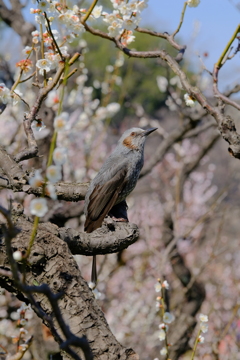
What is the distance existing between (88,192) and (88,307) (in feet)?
3.27

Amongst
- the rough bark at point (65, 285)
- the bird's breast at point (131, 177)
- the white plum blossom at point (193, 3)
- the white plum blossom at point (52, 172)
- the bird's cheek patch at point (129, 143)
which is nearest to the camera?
the white plum blossom at point (52, 172)

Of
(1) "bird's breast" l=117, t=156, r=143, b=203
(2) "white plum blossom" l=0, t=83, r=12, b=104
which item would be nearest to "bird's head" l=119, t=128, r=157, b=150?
(1) "bird's breast" l=117, t=156, r=143, b=203

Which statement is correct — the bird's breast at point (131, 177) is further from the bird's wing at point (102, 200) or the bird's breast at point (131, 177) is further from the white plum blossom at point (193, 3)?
the white plum blossom at point (193, 3)

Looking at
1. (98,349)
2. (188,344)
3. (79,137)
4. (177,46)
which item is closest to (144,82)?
(79,137)

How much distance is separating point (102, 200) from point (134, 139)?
77 centimetres

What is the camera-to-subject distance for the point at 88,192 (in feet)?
9.07

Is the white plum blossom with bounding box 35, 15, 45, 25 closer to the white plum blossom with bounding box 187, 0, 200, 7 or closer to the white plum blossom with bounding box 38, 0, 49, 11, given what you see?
the white plum blossom with bounding box 38, 0, 49, 11

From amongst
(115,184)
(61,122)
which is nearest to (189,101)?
(115,184)

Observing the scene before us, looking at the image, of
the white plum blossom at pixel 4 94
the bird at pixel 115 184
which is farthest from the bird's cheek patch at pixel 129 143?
the white plum blossom at pixel 4 94

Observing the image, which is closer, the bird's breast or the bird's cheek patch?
the bird's breast

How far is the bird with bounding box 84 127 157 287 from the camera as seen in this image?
2.90 m

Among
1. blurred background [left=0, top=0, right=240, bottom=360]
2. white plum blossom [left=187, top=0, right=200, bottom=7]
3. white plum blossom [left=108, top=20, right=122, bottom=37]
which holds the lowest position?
blurred background [left=0, top=0, right=240, bottom=360]

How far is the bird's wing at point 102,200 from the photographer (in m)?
2.89

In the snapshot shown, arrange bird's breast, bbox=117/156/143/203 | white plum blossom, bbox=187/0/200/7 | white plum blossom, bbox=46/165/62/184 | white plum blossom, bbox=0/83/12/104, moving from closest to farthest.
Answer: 1. white plum blossom, bbox=46/165/62/184
2. white plum blossom, bbox=0/83/12/104
3. white plum blossom, bbox=187/0/200/7
4. bird's breast, bbox=117/156/143/203
